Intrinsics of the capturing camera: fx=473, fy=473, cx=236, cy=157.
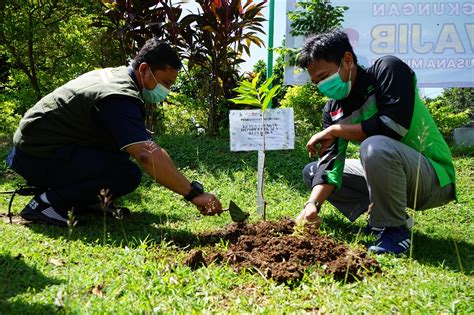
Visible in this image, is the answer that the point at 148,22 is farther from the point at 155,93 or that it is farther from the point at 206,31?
the point at 155,93

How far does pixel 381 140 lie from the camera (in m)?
2.66

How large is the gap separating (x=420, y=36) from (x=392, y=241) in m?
4.72

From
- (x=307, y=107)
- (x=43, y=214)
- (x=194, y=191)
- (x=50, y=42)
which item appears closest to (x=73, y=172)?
(x=43, y=214)

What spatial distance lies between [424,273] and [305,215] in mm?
733

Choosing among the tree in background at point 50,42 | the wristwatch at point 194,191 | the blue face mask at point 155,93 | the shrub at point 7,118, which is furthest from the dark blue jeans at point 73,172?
the shrub at point 7,118

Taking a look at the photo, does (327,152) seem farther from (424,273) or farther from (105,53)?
(105,53)

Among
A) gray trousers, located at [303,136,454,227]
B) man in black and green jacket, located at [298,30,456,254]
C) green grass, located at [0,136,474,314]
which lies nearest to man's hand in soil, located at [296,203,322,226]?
man in black and green jacket, located at [298,30,456,254]

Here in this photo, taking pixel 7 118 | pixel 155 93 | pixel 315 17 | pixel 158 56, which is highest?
pixel 315 17

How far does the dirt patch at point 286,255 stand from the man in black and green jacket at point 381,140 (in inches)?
9.5

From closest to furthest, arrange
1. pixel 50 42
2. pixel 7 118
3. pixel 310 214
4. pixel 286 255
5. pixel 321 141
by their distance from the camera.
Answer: pixel 286 255 → pixel 310 214 → pixel 321 141 → pixel 50 42 → pixel 7 118

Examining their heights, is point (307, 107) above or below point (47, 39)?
below

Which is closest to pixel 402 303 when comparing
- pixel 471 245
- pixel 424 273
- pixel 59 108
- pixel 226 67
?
pixel 424 273

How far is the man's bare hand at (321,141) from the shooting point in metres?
2.94

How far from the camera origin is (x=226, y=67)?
20.5 ft
